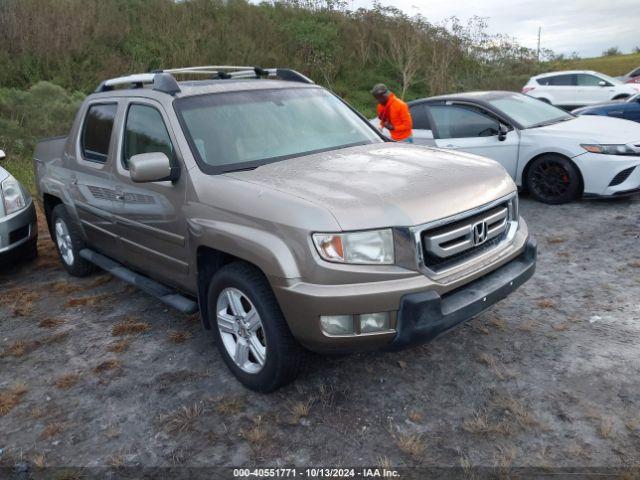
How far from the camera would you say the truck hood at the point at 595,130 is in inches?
265

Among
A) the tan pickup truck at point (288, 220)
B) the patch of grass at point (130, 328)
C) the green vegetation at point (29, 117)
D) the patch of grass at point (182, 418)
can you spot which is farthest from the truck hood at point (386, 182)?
the green vegetation at point (29, 117)

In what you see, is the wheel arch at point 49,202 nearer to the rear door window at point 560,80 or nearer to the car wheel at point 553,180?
the car wheel at point 553,180

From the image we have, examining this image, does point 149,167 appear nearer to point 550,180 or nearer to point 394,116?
point 394,116

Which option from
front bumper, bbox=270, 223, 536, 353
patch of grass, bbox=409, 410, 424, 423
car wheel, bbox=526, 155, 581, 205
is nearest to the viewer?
front bumper, bbox=270, 223, 536, 353

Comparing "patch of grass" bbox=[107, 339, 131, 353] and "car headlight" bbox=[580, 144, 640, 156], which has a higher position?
"car headlight" bbox=[580, 144, 640, 156]

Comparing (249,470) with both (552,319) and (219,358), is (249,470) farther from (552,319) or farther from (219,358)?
(552,319)

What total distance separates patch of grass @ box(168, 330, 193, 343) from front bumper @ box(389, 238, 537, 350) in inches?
75.5

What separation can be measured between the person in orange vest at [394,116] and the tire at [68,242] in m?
4.05

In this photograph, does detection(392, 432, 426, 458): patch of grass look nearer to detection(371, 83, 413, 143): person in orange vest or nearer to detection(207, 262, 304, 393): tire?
detection(207, 262, 304, 393): tire

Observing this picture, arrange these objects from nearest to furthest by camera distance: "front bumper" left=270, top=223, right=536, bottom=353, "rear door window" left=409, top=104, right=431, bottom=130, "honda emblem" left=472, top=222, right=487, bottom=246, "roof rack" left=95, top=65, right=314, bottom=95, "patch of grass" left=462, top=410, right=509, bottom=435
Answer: "front bumper" left=270, top=223, right=536, bottom=353 < "patch of grass" left=462, top=410, right=509, bottom=435 < "honda emblem" left=472, top=222, right=487, bottom=246 < "roof rack" left=95, top=65, right=314, bottom=95 < "rear door window" left=409, top=104, right=431, bottom=130

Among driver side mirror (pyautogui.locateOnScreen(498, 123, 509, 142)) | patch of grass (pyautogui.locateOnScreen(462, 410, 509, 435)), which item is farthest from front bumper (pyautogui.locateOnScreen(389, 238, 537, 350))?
driver side mirror (pyautogui.locateOnScreen(498, 123, 509, 142))

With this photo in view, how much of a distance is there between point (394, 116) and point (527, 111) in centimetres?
190

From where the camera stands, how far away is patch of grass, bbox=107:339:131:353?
414 centimetres

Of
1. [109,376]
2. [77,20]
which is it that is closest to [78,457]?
[109,376]
